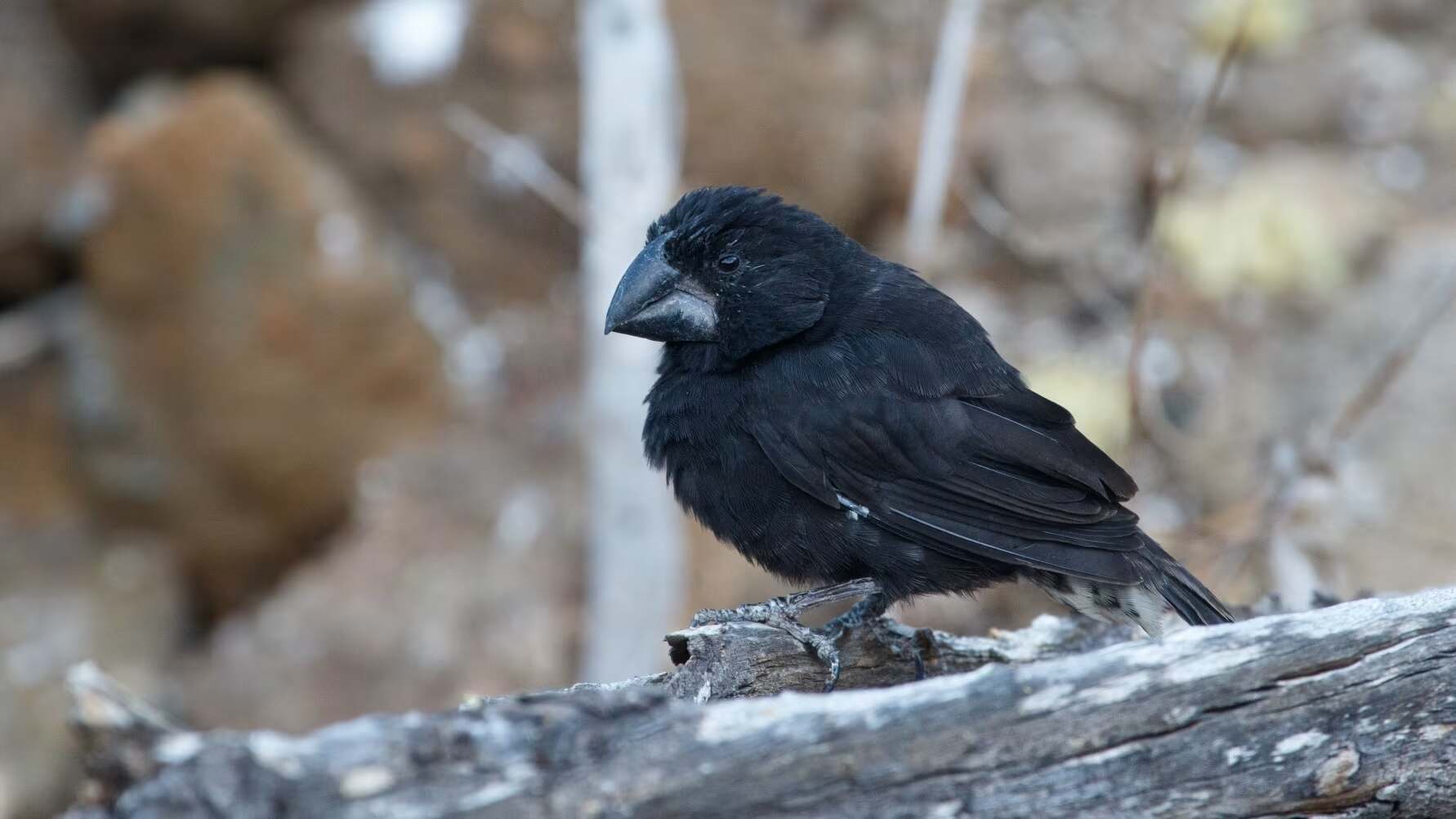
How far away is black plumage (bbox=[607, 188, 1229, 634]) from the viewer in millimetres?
3184

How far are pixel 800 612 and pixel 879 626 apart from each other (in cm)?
25

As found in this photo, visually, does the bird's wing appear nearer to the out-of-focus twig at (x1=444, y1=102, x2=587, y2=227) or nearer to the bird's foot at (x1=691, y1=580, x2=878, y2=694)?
the bird's foot at (x1=691, y1=580, x2=878, y2=694)

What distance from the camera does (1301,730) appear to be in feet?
7.34

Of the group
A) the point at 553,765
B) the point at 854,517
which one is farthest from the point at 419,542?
the point at 553,765

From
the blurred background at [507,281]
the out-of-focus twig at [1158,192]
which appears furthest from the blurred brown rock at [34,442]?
the out-of-focus twig at [1158,192]

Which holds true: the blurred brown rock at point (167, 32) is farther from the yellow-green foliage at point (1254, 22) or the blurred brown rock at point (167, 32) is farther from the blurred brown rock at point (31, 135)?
the yellow-green foliage at point (1254, 22)

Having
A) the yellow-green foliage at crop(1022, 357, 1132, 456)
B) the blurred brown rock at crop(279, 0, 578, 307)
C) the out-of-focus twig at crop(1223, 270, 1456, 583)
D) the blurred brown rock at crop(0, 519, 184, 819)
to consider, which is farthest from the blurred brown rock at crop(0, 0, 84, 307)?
the out-of-focus twig at crop(1223, 270, 1456, 583)

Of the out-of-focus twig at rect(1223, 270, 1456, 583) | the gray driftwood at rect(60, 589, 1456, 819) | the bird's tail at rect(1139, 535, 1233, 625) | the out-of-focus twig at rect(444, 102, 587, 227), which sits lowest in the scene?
the gray driftwood at rect(60, 589, 1456, 819)

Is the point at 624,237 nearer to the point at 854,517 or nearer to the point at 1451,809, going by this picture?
the point at 854,517

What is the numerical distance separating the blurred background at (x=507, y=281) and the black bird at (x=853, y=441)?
3.14 m

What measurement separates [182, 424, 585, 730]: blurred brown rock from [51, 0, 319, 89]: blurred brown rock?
285 cm

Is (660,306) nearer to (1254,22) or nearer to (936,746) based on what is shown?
(936,746)

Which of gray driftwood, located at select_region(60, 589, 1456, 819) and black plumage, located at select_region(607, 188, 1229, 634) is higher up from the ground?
black plumage, located at select_region(607, 188, 1229, 634)

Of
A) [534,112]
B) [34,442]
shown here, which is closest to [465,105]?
[534,112]
